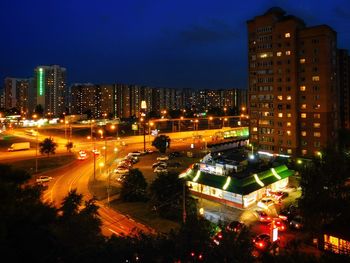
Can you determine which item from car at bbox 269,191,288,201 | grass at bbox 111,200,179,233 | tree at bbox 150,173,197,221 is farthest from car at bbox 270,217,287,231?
grass at bbox 111,200,179,233

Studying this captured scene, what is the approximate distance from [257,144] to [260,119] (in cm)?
449

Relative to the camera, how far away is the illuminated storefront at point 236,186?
94.7 feet

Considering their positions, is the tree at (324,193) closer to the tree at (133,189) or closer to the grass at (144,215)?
the grass at (144,215)

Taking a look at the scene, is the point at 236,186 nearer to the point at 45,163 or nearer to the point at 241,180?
the point at 241,180

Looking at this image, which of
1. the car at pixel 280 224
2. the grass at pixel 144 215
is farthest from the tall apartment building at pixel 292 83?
the grass at pixel 144 215

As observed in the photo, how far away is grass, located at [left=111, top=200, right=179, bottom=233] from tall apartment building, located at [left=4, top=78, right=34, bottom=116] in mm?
138791

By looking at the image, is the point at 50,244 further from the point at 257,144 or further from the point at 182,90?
the point at 182,90

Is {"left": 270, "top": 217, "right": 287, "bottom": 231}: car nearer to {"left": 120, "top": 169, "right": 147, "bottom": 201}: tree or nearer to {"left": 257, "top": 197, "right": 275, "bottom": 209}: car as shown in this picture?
{"left": 257, "top": 197, "right": 275, "bottom": 209}: car

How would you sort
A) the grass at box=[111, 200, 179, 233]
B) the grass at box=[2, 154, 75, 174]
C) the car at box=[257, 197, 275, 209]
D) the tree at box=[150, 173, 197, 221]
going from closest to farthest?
the grass at box=[111, 200, 179, 233] < the tree at box=[150, 173, 197, 221] < the car at box=[257, 197, 275, 209] < the grass at box=[2, 154, 75, 174]

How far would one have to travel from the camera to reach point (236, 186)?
29.1m

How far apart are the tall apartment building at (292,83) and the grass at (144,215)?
31.7 meters

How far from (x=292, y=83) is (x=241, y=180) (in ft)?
92.0

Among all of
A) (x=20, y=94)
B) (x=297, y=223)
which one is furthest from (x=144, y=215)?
(x=20, y=94)

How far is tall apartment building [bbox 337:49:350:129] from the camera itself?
72.9 meters
